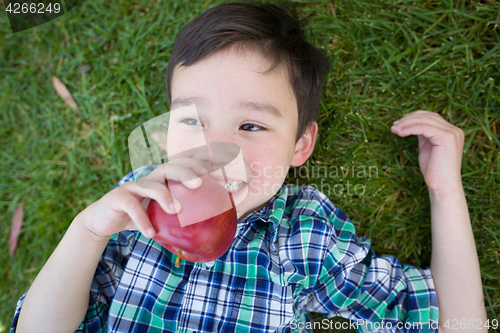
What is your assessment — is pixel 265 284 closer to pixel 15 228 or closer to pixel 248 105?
pixel 248 105

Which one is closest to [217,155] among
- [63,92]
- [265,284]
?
[265,284]

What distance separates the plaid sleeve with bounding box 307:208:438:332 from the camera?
1538 mm

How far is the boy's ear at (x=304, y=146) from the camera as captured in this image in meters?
1.67

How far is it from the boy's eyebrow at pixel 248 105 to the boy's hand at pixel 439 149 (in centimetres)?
75

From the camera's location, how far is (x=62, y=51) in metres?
2.16

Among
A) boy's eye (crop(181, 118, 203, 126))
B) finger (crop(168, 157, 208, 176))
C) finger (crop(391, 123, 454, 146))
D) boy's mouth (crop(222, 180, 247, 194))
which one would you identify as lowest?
finger (crop(168, 157, 208, 176))

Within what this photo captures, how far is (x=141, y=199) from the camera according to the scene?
1.23 m

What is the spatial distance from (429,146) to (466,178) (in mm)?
305

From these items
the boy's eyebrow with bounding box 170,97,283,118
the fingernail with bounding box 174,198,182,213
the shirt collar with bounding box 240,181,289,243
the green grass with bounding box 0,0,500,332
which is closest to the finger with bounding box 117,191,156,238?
the fingernail with bounding box 174,198,182,213

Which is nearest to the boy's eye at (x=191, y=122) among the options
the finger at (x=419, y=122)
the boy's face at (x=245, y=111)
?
the boy's face at (x=245, y=111)

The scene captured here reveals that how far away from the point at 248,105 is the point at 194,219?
1.62 feet

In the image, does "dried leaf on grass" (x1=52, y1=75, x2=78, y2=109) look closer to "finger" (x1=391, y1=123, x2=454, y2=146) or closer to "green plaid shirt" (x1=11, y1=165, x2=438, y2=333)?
"green plaid shirt" (x1=11, y1=165, x2=438, y2=333)

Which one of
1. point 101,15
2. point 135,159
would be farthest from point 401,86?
point 101,15

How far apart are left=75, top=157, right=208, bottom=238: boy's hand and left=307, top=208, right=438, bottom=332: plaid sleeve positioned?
2.59 feet
